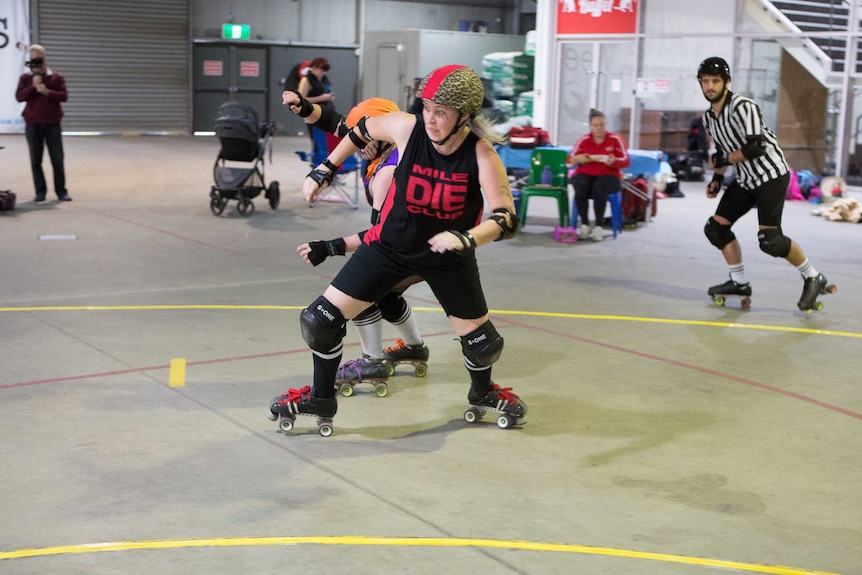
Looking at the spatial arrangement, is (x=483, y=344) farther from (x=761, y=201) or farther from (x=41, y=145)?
(x=41, y=145)

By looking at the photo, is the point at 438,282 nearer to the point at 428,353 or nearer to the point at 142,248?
the point at 428,353

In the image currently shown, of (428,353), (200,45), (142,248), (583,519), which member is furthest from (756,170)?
(200,45)

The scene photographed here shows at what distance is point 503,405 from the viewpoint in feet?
15.8

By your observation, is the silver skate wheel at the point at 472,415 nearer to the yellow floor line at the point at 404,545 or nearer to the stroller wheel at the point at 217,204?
the yellow floor line at the point at 404,545

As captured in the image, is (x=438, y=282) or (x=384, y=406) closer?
(x=438, y=282)

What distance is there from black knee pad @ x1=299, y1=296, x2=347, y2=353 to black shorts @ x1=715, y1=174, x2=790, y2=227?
13.0 ft

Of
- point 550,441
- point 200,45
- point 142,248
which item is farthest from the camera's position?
point 200,45

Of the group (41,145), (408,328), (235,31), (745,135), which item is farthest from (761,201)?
(235,31)

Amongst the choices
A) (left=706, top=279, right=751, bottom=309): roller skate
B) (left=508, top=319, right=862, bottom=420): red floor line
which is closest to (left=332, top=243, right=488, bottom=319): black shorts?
(left=508, top=319, right=862, bottom=420): red floor line

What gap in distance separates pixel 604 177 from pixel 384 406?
6454 mm

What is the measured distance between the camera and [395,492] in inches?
156

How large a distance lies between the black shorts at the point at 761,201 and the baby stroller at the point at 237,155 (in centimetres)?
607

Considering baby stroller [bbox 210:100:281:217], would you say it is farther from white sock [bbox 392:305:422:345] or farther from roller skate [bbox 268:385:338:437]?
roller skate [bbox 268:385:338:437]

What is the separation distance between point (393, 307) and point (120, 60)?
2143 centimetres
